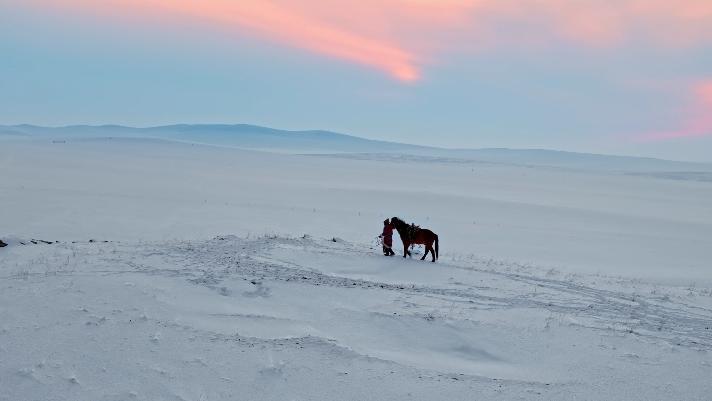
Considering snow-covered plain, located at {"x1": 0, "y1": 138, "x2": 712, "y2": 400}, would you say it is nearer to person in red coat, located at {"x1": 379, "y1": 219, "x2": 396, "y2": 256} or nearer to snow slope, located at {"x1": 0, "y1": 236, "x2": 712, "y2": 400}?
snow slope, located at {"x1": 0, "y1": 236, "x2": 712, "y2": 400}

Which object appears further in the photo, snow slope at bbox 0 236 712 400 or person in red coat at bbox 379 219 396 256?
person in red coat at bbox 379 219 396 256

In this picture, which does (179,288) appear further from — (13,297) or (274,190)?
(274,190)

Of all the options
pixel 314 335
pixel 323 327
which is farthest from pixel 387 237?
pixel 314 335

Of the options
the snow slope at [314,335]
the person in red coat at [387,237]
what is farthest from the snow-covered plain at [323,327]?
the person in red coat at [387,237]

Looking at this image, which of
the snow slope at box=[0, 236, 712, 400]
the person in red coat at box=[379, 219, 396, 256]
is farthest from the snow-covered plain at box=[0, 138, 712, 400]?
the person in red coat at box=[379, 219, 396, 256]

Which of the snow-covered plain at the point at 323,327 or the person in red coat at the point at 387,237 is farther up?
the person in red coat at the point at 387,237

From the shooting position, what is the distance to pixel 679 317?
383 inches

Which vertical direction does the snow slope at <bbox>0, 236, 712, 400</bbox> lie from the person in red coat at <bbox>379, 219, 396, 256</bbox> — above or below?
below

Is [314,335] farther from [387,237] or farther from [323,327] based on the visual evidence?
[387,237]

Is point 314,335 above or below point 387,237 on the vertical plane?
below

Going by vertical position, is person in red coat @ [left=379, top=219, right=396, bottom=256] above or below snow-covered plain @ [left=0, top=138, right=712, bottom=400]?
above

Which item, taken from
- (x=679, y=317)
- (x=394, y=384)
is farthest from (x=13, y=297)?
(x=679, y=317)

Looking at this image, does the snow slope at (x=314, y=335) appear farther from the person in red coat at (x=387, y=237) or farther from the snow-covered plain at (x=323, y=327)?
the person in red coat at (x=387, y=237)

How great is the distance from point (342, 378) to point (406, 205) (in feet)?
→ 99.0
